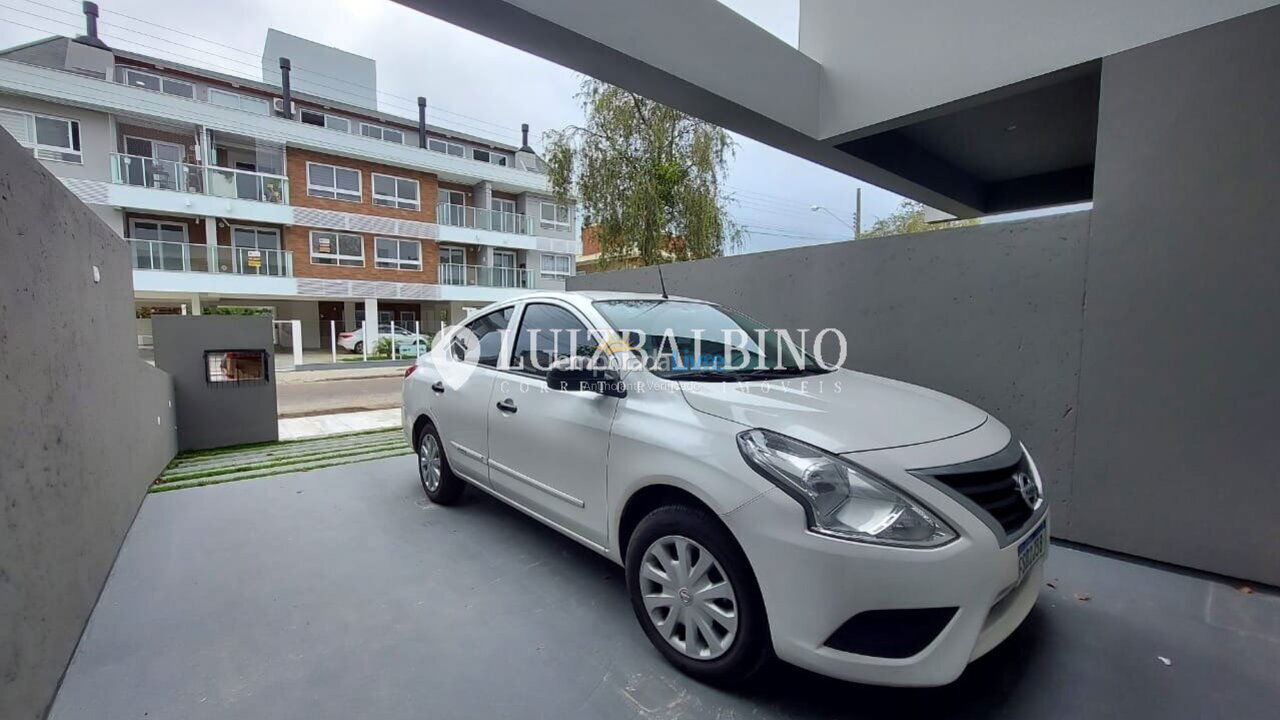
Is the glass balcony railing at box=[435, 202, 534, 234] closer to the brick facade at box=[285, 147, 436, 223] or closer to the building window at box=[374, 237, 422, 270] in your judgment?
the brick facade at box=[285, 147, 436, 223]

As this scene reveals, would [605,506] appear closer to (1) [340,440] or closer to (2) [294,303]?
(1) [340,440]

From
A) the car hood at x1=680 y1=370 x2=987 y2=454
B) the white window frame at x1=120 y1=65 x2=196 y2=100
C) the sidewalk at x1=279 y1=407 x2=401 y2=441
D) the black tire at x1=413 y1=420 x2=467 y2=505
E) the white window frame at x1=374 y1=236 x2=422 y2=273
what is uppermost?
the white window frame at x1=120 y1=65 x2=196 y2=100

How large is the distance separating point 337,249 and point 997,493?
23.5 meters

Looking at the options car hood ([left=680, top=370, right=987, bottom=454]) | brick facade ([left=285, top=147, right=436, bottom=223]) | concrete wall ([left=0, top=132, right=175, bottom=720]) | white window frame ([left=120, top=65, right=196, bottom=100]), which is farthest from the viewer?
white window frame ([left=120, top=65, right=196, bottom=100])

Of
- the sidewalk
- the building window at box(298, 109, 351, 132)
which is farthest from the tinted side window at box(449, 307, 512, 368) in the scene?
the building window at box(298, 109, 351, 132)

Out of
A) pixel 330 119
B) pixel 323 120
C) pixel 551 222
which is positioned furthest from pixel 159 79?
pixel 551 222

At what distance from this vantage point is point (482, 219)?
79.0ft

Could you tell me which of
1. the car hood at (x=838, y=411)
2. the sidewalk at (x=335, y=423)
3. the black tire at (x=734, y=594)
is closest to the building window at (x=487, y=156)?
the sidewalk at (x=335, y=423)

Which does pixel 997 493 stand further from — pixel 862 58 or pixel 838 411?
pixel 862 58

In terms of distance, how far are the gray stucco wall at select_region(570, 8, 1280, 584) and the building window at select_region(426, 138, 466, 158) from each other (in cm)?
2697

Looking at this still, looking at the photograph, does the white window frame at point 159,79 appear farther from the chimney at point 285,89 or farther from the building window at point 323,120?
the building window at point 323,120

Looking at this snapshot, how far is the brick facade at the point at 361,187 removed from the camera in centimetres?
1970

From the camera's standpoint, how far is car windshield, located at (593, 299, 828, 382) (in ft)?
8.38

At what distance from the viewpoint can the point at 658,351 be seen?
260 cm
